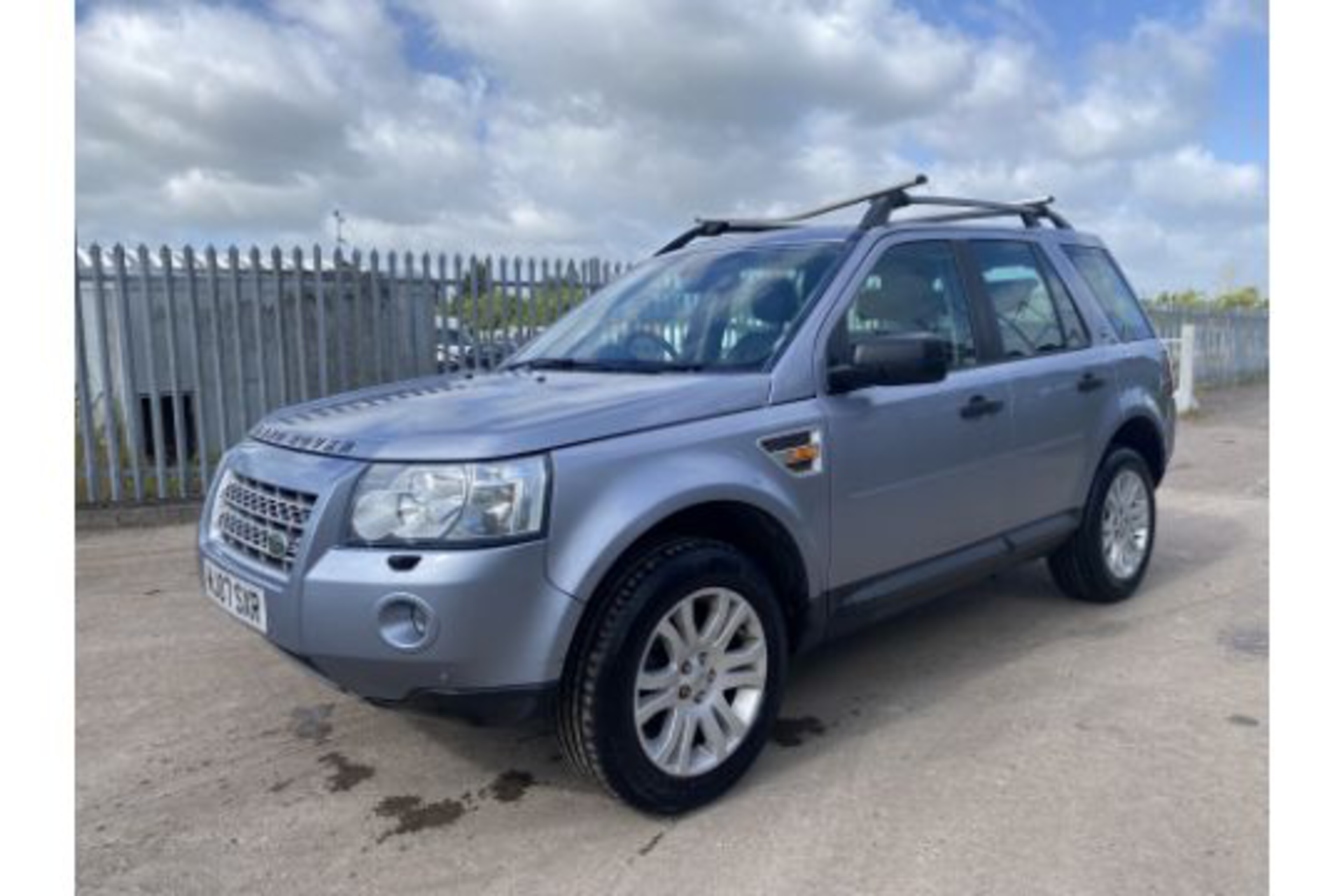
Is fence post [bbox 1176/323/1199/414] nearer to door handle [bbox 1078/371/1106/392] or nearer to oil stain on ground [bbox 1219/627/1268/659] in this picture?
oil stain on ground [bbox 1219/627/1268/659]

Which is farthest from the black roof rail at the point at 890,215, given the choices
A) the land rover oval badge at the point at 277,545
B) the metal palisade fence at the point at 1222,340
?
the metal palisade fence at the point at 1222,340

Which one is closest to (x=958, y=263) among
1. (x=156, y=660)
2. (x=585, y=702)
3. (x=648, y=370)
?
(x=648, y=370)

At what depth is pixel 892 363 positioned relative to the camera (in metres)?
3.06

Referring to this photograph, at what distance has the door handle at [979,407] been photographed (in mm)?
3705

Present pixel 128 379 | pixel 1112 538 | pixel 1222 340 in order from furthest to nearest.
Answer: pixel 1222 340, pixel 128 379, pixel 1112 538

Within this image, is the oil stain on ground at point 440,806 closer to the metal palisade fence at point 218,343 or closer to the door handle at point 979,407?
the door handle at point 979,407

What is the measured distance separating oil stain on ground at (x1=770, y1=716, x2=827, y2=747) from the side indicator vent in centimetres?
92

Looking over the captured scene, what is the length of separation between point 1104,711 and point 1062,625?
1064mm

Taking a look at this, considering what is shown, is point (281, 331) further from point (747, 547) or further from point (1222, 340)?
point (1222, 340)

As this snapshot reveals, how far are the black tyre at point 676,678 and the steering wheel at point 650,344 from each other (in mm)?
855

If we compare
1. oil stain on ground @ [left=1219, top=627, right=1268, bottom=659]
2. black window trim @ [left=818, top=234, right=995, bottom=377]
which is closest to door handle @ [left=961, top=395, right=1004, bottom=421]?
black window trim @ [left=818, top=234, right=995, bottom=377]

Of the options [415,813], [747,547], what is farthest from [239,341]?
[747,547]

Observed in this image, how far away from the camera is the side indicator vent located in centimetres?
302

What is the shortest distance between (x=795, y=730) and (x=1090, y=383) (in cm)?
225
